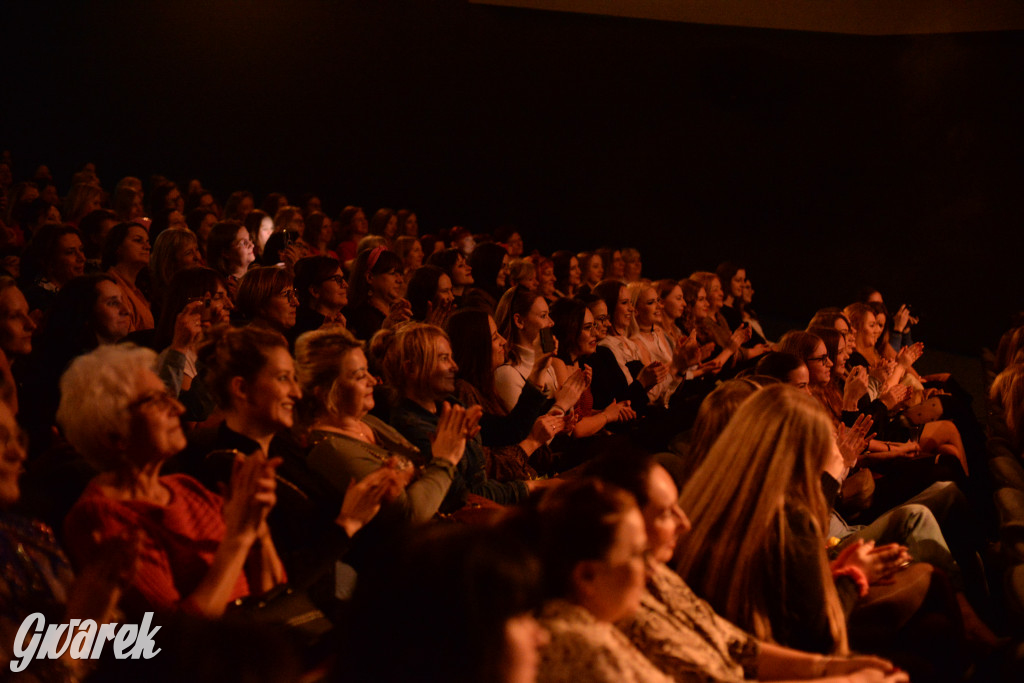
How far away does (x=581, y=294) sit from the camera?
454cm

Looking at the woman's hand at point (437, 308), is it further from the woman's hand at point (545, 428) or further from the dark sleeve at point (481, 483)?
the dark sleeve at point (481, 483)

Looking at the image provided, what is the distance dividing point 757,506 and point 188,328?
6.01ft

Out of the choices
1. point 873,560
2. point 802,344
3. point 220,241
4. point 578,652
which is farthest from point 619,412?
point 578,652

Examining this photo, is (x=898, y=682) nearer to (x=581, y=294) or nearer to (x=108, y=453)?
(x=108, y=453)

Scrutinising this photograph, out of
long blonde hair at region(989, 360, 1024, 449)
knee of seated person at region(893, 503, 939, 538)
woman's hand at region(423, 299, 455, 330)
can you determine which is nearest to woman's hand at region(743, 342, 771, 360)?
long blonde hair at region(989, 360, 1024, 449)

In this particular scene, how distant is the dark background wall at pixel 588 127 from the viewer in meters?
7.74

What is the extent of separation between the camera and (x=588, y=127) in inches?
392

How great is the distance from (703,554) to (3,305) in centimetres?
214

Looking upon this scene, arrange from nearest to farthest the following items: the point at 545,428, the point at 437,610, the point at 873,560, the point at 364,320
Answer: the point at 437,610, the point at 873,560, the point at 545,428, the point at 364,320

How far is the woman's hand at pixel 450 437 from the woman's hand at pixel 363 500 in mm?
358

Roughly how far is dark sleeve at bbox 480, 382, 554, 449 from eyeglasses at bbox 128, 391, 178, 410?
4.66ft

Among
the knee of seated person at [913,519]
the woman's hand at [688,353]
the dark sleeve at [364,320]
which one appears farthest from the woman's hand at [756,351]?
the knee of seated person at [913,519]

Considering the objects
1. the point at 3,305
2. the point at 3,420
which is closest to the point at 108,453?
the point at 3,420

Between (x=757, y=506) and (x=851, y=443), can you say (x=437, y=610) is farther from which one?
(x=851, y=443)
